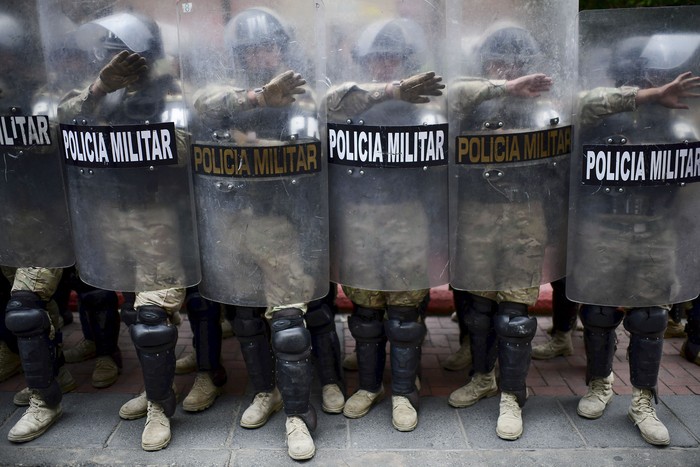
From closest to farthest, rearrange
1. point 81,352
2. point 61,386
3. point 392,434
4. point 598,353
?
1. point 392,434
2. point 598,353
3. point 61,386
4. point 81,352

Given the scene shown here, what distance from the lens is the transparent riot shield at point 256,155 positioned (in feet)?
9.77

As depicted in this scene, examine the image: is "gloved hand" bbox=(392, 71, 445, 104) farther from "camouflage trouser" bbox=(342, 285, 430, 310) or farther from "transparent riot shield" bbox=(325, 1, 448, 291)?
"camouflage trouser" bbox=(342, 285, 430, 310)

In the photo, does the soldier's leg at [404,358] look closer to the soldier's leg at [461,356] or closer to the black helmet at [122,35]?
the soldier's leg at [461,356]

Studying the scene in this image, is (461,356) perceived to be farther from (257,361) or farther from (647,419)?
(257,361)

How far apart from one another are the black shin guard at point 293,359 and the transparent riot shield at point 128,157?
485 millimetres

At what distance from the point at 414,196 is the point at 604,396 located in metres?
1.55

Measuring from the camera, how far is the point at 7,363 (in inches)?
163

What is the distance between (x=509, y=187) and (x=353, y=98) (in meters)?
0.82

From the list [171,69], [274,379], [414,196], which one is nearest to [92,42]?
[171,69]

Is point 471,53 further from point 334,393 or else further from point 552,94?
point 334,393

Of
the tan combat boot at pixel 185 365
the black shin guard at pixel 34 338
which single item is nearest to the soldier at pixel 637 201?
the tan combat boot at pixel 185 365

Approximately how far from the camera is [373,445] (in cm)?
339

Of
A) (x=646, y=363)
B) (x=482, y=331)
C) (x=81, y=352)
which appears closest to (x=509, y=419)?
(x=482, y=331)

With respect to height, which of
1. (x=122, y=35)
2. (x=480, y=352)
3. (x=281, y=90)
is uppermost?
(x=122, y=35)
